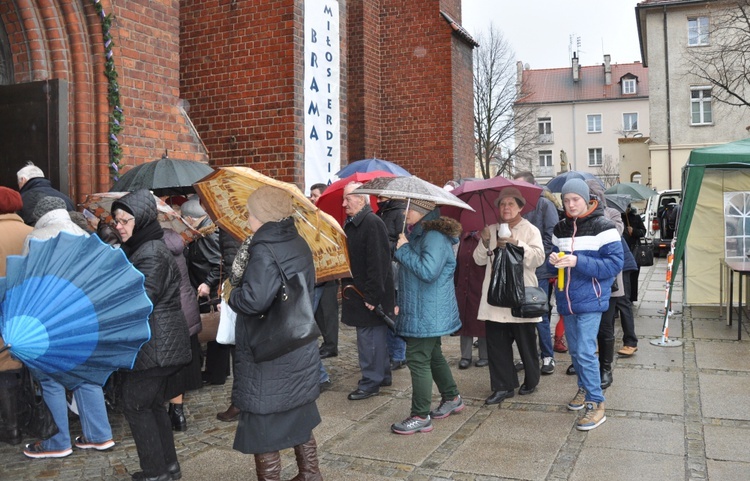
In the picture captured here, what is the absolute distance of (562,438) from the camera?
5.12m

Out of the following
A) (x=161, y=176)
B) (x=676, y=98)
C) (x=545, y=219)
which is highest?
(x=676, y=98)

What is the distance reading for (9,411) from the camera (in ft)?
14.5

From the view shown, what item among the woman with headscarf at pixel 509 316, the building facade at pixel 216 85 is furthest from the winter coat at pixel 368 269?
the building facade at pixel 216 85

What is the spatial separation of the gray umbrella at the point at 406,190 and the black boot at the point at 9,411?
263 centimetres

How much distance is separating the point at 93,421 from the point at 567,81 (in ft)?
228

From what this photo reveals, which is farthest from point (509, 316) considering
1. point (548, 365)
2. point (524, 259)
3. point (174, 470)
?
point (174, 470)

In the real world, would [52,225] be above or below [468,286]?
above

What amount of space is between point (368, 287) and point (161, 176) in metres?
2.24

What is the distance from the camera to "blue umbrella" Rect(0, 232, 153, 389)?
11.1 ft

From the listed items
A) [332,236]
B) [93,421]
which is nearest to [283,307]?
[332,236]

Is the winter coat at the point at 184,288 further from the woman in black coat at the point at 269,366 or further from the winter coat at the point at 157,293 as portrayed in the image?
the woman in black coat at the point at 269,366

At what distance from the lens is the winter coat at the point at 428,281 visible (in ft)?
17.1

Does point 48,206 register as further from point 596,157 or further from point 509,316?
point 596,157

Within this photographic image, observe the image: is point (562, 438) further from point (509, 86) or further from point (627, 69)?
point (627, 69)
